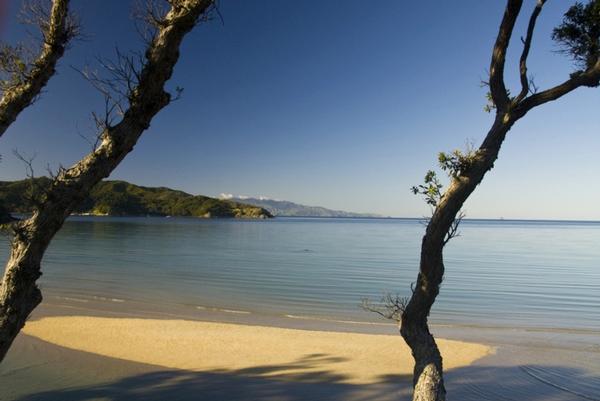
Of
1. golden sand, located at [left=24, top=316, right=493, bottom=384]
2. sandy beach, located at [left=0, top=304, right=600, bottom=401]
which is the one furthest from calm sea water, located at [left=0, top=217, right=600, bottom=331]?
golden sand, located at [left=24, top=316, right=493, bottom=384]

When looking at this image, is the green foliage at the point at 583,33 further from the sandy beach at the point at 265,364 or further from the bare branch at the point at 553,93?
the sandy beach at the point at 265,364

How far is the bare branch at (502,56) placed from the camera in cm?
521

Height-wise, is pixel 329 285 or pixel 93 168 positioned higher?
pixel 93 168

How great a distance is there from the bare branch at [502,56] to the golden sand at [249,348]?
6865mm

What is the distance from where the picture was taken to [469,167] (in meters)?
5.37

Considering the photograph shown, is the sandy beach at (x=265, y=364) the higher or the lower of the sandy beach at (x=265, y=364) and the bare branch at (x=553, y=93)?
the lower

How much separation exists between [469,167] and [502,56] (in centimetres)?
141

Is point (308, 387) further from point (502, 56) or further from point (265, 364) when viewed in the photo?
point (502, 56)

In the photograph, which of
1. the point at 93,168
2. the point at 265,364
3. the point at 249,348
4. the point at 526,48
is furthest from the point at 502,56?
the point at 249,348

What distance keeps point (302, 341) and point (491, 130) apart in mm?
9247

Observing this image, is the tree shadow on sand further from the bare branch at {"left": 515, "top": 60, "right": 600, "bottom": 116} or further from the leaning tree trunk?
the bare branch at {"left": 515, "top": 60, "right": 600, "bottom": 116}

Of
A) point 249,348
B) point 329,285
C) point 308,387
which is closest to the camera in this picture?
point 308,387

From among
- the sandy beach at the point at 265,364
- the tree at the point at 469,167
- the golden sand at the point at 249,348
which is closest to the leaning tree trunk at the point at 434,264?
the tree at the point at 469,167

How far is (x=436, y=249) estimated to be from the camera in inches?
217
